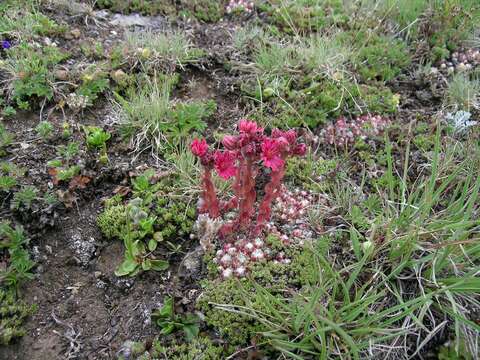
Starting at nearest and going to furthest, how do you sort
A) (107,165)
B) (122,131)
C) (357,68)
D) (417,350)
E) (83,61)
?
(417,350)
(107,165)
(122,131)
(83,61)
(357,68)

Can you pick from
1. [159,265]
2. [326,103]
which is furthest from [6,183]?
[326,103]

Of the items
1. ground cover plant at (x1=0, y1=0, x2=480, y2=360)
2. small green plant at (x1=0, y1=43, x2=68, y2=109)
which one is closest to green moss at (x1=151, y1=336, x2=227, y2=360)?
ground cover plant at (x1=0, y1=0, x2=480, y2=360)

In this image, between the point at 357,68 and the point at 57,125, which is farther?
the point at 357,68

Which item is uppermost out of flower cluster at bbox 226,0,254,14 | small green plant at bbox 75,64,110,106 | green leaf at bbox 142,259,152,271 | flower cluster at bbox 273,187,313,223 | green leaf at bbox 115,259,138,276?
flower cluster at bbox 226,0,254,14

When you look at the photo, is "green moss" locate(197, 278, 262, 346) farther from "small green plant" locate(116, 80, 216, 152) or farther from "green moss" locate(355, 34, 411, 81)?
"green moss" locate(355, 34, 411, 81)

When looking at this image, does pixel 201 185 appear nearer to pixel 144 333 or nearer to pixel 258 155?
pixel 258 155

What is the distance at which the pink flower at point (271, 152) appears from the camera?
7.50 feet

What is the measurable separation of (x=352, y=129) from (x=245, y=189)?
4.84 feet

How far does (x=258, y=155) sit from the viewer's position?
7.74ft

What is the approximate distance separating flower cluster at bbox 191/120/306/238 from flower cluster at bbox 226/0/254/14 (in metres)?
2.65

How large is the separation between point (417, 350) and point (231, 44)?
321 centimetres

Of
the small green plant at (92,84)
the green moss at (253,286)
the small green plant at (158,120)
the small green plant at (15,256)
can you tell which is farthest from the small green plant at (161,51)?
the green moss at (253,286)

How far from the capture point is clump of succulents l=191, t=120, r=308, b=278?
2.29m

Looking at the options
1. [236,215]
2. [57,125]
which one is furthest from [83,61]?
[236,215]
